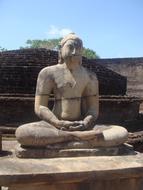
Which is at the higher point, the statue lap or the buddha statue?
the buddha statue

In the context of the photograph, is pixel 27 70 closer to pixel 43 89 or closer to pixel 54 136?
pixel 43 89

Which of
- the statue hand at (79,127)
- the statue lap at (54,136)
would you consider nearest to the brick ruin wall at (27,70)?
the statue hand at (79,127)

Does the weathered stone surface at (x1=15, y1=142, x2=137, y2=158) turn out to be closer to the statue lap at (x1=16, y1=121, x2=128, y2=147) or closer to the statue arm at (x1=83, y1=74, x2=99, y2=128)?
the statue lap at (x1=16, y1=121, x2=128, y2=147)

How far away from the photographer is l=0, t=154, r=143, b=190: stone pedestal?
10.7ft

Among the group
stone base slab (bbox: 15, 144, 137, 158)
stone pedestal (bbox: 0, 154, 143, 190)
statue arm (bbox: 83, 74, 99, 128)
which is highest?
→ statue arm (bbox: 83, 74, 99, 128)

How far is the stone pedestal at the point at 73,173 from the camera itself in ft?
10.7

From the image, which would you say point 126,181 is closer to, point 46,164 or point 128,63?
point 46,164

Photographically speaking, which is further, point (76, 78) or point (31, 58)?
point (31, 58)

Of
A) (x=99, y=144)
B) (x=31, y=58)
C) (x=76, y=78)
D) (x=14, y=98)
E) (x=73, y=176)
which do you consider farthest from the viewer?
(x=31, y=58)

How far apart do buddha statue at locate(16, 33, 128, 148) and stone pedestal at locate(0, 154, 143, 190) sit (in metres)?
0.24

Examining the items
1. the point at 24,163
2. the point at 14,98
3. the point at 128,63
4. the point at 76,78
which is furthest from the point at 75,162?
the point at 128,63

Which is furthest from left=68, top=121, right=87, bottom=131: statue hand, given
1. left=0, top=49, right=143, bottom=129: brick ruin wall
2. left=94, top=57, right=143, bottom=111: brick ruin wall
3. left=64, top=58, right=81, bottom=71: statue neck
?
left=94, top=57, right=143, bottom=111: brick ruin wall

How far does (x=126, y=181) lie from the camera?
3654 millimetres

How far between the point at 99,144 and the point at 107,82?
21.9ft
